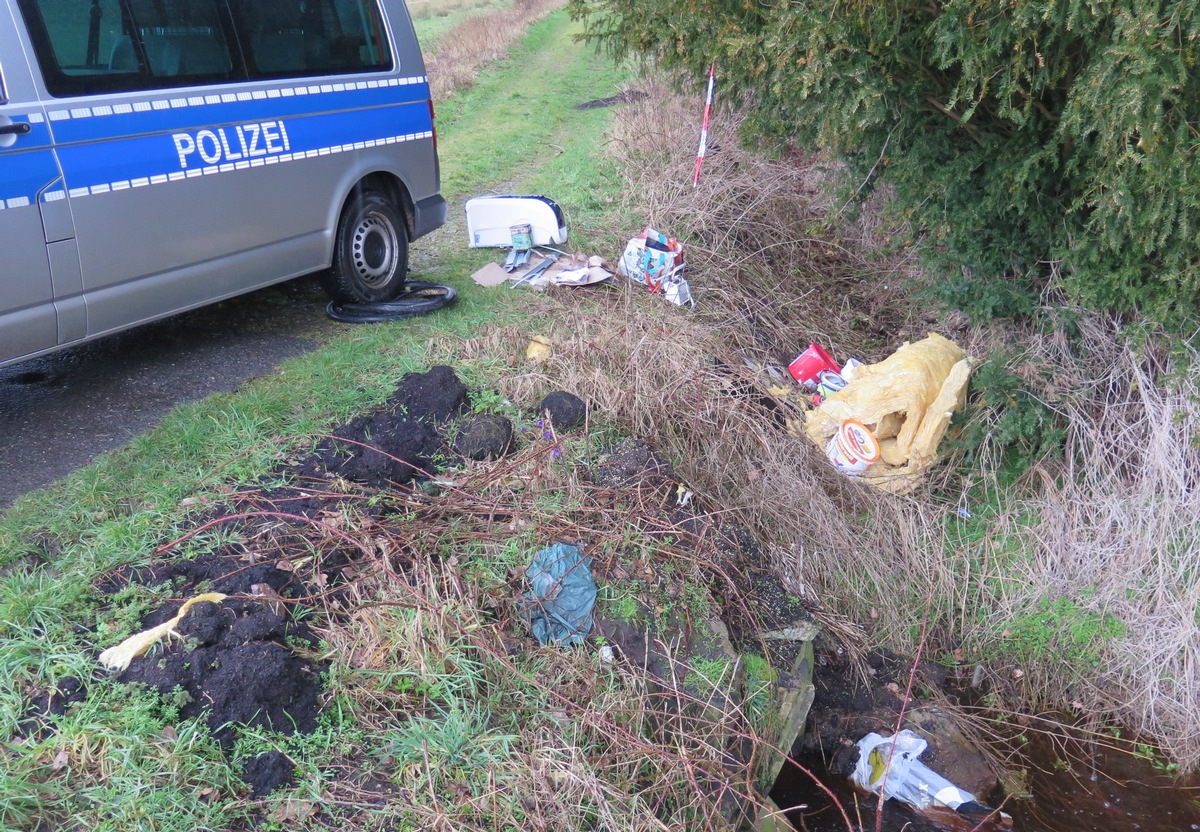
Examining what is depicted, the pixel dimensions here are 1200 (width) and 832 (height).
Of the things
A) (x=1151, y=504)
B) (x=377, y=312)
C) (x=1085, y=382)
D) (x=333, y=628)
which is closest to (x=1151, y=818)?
(x=1151, y=504)

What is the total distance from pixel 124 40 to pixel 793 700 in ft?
15.3

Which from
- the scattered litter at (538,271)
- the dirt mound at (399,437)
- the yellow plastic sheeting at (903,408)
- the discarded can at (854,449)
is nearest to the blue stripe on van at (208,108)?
the scattered litter at (538,271)

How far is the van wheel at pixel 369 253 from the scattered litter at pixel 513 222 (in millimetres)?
1181

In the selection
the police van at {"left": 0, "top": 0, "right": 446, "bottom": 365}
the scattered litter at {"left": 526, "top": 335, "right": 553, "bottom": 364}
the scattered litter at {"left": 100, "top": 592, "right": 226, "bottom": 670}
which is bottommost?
the scattered litter at {"left": 526, "top": 335, "right": 553, "bottom": 364}

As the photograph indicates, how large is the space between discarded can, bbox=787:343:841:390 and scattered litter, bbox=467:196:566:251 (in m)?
2.51

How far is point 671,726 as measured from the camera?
3.29 meters

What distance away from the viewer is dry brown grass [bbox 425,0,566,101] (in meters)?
15.3

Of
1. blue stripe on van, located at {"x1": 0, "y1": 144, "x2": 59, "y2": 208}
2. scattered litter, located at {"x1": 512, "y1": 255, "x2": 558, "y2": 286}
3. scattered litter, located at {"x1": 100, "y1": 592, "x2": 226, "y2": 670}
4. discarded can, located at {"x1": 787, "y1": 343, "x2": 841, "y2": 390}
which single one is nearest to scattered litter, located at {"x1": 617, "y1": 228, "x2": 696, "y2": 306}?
scattered litter, located at {"x1": 512, "y1": 255, "x2": 558, "y2": 286}

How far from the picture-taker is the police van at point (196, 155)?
4012 mm

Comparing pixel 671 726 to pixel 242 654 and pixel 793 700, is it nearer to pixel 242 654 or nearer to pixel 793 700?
pixel 793 700

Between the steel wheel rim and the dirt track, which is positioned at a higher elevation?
the steel wheel rim

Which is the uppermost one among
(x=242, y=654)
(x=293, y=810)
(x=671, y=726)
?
(x=242, y=654)

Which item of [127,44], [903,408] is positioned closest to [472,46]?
[127,44]

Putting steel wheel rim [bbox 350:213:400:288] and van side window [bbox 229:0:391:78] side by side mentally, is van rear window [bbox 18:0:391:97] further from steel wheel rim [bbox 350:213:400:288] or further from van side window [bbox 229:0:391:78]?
steel wheel rim [bbox 350:213:400:288]
